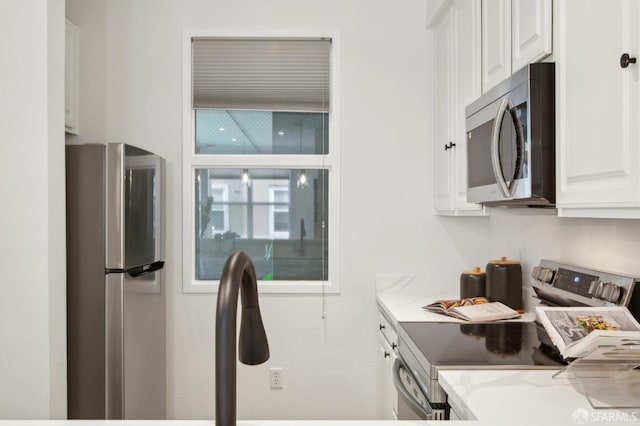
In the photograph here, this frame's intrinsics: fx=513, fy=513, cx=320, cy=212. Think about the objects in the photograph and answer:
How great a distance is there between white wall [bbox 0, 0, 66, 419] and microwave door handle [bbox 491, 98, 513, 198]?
1.70 meters

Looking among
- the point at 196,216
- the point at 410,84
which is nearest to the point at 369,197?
the point at 410,84

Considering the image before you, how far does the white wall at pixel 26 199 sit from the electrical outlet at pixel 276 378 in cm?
121

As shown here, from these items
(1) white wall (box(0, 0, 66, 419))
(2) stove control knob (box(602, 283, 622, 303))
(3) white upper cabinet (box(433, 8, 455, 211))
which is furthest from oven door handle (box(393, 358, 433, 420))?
(1) white wall (box(0, 0, 66, 419))

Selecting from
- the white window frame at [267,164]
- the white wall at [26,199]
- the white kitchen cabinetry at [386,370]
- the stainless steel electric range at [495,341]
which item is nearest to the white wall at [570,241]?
the stainless steel electric range at [495,341]

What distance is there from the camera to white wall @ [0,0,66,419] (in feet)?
6.72

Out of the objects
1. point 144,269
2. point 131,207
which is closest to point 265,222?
point 144,269

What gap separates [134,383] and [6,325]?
63cm

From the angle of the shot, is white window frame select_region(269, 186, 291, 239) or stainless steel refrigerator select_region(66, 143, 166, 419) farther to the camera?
white window frame select_region(269, 186, 291, 239)

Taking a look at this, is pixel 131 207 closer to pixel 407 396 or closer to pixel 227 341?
pixel 407 396

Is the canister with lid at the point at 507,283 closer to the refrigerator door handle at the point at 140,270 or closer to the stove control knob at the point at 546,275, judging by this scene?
the stove control knob at the point at 546,275

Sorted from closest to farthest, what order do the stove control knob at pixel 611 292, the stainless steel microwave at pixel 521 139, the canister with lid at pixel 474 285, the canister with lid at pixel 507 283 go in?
the stainless steel microwave at pixel 521 139
the stove control knob at pixel 611 292
the canister with lid at pixel 507 283
the canister with lid at pixel 474 285

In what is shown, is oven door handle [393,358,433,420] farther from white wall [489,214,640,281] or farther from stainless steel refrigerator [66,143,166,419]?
stainless steel refrigerator [66,143,166,419]

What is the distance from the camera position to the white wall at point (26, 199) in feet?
6.72

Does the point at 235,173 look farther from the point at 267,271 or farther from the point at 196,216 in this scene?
the point at 267,271
